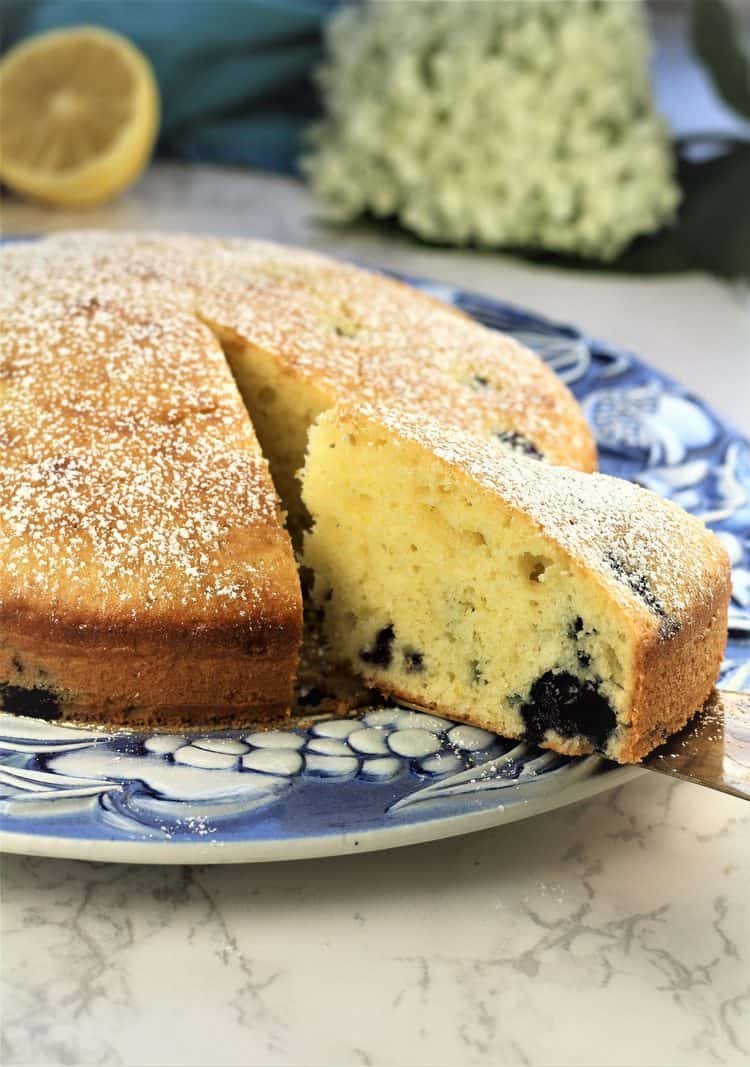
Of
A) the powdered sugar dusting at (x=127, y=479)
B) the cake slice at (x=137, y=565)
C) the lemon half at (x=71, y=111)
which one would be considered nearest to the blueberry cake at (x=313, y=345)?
the powdered sugar dusting at (x=127, y=479)

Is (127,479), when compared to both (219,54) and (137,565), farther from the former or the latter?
(219,54)

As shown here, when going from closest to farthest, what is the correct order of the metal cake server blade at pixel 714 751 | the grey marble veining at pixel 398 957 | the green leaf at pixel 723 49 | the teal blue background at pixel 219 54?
the grey marble veining at pixel 398 957 < the metal cake server blade at pixel 714 751 < the green leaf at pixel 723 49 < the teal blue background at pixel 219 54

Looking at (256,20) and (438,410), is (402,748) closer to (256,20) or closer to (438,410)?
(438,410)

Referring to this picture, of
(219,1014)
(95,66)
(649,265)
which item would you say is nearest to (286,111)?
(95,66)

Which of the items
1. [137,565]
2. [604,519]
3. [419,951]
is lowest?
[419,951]

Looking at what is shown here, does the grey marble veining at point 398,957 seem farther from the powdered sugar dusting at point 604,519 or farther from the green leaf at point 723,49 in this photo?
the green leaf at point 723,49

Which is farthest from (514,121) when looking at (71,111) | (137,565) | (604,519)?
(137,565)
